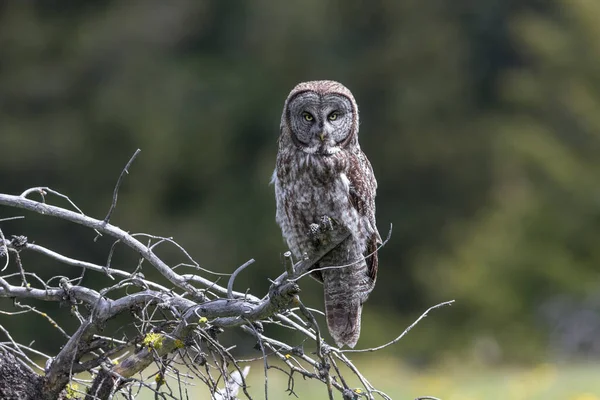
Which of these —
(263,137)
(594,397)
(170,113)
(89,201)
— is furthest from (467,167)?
(594,397)

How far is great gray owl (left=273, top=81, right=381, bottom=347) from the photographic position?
186 inches

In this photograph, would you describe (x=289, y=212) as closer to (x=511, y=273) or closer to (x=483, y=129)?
(x=511, y=273)

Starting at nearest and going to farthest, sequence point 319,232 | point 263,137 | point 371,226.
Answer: point 319,232
point 371,226
point 263,137

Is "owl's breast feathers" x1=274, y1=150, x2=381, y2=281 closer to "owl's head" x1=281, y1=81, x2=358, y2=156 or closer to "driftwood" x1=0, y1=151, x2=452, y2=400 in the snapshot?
"owl's head" x1=281, y1=81, x2=358, y2=156

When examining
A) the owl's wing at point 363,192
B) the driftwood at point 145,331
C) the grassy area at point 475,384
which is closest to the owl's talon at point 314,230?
the driftwood at point 145,331

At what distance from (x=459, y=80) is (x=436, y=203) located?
126 inches

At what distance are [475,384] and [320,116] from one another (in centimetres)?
459

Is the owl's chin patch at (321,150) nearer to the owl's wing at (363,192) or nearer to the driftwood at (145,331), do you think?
the owl's wing at (363,192)

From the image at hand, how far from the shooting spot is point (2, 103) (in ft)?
72.3

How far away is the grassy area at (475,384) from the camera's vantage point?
794cm

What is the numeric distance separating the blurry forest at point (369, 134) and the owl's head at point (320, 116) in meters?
12.7

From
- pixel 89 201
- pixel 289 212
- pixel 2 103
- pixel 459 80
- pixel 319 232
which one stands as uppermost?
pixel 459 80

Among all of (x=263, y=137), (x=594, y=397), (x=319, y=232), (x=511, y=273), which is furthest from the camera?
(x=263, y=137)

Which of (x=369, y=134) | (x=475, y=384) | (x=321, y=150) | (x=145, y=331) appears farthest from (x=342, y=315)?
(x=369, y=134)
